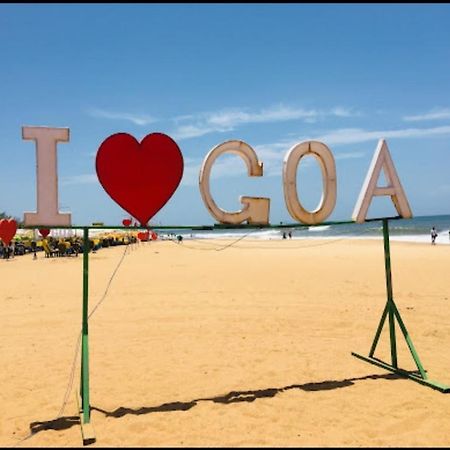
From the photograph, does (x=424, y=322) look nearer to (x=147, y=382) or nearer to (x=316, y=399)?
(x=316, y=399)

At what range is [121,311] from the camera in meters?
13.7

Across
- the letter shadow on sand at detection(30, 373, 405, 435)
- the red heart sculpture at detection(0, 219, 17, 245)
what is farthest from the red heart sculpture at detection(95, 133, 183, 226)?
the red heart sculpture at detection(0, 219, 17, 245)

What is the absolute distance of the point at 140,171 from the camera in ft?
21.7

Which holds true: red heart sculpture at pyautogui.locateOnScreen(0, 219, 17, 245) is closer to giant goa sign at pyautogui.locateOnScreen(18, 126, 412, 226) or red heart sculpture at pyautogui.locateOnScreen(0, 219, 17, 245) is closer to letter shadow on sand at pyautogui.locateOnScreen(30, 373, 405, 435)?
giant goa sign at pyautogui.locateOnScreen(18, 126, 412, 226)

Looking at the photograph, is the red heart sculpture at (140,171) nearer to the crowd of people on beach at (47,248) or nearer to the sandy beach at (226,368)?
the sandy beach at (226,368)

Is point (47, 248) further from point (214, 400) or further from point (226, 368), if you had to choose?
point (214, 400)

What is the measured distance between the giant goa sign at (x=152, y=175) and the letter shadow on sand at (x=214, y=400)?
275cm

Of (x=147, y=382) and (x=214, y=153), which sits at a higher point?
(x=214, y=153)

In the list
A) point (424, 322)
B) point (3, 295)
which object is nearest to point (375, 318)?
point (424, 322)

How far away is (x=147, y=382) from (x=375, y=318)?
7.02 meters

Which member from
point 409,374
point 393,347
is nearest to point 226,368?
point 393,347

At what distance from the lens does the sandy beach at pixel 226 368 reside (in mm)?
6078

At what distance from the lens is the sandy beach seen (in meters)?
6.08

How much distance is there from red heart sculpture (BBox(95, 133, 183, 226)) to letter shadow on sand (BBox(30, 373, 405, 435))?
2.83 metres
